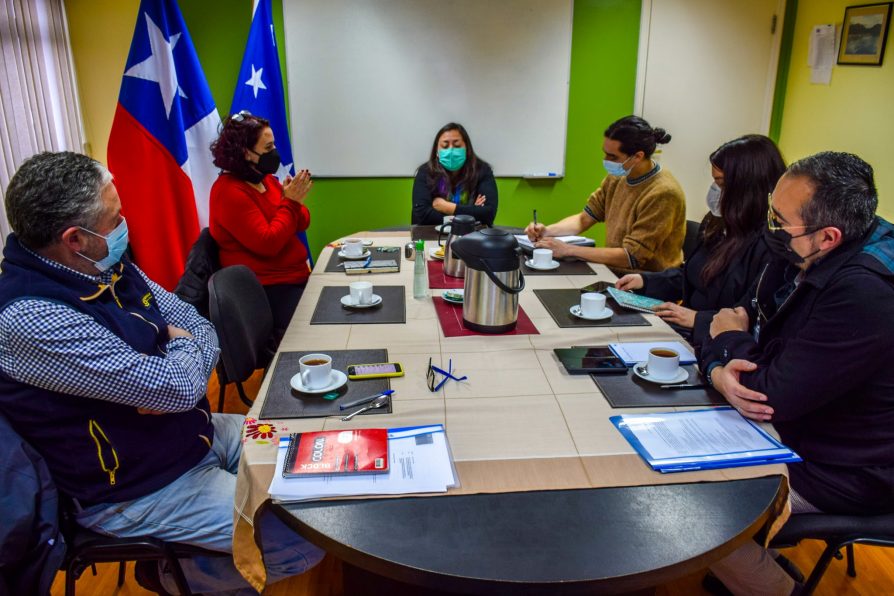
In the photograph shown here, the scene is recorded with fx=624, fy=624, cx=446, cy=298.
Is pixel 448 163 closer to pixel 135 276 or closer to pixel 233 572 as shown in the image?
pixel 135 276

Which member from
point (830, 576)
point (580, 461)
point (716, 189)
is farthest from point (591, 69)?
point (580, 461)

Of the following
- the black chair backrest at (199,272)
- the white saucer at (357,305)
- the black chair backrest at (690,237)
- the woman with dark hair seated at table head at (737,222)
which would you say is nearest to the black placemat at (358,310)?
the white saucer at (357,305)

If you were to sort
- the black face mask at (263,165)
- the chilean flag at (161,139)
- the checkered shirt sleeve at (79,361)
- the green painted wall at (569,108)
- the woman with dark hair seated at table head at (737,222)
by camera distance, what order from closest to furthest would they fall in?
the checkered shirt sleeve at (79,361) → the woman with dark hair seated at table head at (737,222) → the black face mask at (263,165) → the chilean flag at (161,139) → the green painted wall at (569,108)

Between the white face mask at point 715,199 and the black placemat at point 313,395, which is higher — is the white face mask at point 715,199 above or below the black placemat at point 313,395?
above

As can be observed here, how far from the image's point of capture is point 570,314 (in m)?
1.93

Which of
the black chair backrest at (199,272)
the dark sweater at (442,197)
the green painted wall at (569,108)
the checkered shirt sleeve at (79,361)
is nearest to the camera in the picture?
Answer: the checkered shirt sleeve at (79,361)

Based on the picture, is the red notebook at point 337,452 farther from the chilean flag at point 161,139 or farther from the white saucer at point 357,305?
the chilean flag at point 161,139

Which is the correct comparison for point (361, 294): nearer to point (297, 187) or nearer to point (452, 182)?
point (297, 187)

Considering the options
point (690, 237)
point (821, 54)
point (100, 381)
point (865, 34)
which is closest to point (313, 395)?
point (100, 381)

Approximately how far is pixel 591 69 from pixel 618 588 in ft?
12.2

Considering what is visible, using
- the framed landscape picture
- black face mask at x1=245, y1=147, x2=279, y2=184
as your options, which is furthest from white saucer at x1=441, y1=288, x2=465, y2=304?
the framed landscape picture

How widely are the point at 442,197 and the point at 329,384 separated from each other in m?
2.30

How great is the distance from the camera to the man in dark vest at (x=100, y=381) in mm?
1233

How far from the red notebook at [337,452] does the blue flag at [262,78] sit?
2.45 meters
